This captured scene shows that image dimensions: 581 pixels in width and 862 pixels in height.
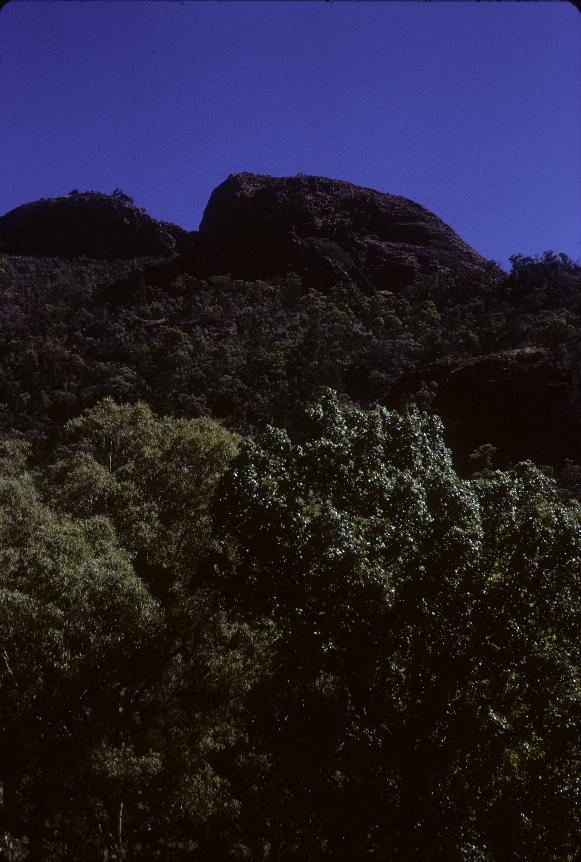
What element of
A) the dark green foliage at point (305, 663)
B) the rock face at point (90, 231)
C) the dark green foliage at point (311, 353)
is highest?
the rock face at point (90, 231)

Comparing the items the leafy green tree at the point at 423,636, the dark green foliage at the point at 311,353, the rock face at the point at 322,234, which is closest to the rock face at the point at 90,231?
the rock face at the point at 322,234

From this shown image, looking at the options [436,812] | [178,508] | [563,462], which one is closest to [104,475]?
[178,508]

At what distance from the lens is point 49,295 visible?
232ft

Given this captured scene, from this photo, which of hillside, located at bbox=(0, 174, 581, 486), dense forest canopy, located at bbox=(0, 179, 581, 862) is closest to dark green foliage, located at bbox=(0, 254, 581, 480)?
hillside, located at bbox=(0, 174, 581, 486)

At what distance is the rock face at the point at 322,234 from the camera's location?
8325cm

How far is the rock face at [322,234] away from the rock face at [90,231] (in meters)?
10.3

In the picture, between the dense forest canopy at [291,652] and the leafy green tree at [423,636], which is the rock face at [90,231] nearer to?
the dense forest canopy at [291,652]

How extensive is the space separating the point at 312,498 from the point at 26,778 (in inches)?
358

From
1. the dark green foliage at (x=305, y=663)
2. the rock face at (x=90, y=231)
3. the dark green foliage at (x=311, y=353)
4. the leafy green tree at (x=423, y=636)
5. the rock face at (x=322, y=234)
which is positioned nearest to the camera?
the leafy green tree at (x=423, y=636)

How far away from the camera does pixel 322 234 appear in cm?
9206

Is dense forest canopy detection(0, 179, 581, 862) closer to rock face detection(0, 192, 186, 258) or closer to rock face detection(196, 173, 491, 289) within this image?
rock face detection(196, 173, 491, 289)

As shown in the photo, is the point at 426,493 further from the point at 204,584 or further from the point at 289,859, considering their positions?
the point at 289,859

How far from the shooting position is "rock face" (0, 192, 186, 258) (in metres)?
103

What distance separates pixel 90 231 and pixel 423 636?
363ft
